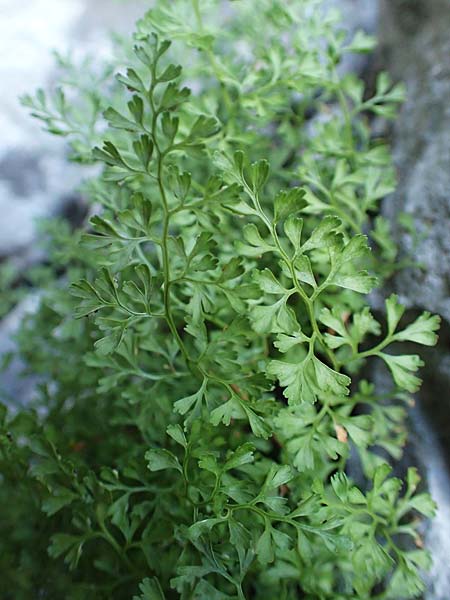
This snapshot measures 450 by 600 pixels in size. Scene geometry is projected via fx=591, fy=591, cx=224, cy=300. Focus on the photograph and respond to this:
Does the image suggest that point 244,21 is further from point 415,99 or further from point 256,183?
point 256,183

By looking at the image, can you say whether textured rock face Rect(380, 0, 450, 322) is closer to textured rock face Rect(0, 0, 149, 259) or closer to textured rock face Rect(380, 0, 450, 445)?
textured rock face Rect(380, 0, 450, 445)

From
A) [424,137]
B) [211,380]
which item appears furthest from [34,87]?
[211,380]

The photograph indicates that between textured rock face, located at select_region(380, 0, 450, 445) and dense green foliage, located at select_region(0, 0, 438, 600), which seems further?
textured rock face, located at select_region(380, 0, 450, 445)

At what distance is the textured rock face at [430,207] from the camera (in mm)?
840

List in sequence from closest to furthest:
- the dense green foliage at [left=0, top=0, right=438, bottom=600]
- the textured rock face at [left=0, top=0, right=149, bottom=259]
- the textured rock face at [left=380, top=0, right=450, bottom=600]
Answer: the dense green foliage at [left=0, top=0, right=438, bottom=600] < the textured rock face at [left=380, top=0, right=450, bottom=600] < the textured rock face at [left=0, top=0, right=149, bottom=259]

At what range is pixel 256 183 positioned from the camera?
0.62m

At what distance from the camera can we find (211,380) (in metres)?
0.65

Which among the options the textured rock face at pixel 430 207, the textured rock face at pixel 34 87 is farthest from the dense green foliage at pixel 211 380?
the textured rock face at pixel 34 87

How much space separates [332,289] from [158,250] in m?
0.25

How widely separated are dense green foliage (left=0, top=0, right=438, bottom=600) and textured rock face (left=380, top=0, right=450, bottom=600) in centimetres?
4

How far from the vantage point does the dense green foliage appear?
1.96ft

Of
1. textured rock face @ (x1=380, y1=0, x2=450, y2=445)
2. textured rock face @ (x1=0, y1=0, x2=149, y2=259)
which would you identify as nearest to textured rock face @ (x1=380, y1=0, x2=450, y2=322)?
textured rock face @ (x1=380, y1=0, x2=450, y2=445)

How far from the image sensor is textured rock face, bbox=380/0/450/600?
840mm

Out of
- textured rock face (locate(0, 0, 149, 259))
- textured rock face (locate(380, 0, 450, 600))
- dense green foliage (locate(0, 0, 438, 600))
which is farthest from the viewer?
textured rock face (locate(0, 0, 149, 259))
